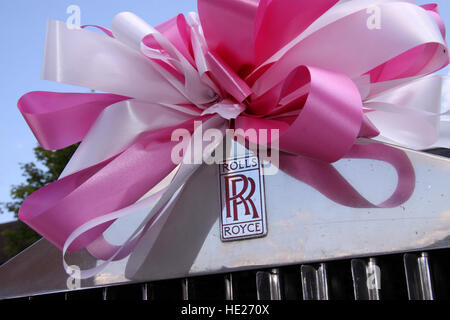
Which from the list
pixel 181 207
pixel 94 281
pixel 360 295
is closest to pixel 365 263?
pixel 360 295

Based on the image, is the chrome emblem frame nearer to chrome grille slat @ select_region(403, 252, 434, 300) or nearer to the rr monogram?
the rr monogram

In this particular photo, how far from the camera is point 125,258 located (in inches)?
30.3

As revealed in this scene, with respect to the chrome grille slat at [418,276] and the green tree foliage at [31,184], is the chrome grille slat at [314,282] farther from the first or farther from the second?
the green tree foliage at [31,184]

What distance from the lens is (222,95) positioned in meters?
0.77

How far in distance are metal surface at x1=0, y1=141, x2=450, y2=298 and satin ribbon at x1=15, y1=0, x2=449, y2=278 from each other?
0.01 metres

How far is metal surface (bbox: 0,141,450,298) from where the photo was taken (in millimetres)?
625

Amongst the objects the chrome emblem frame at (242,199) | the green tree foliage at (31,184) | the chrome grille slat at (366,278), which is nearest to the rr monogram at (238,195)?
the chrome emblem frame at (242,199)

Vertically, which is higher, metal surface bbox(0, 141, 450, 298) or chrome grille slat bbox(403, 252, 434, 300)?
metal surface bbox(0, 141, 450, 298)

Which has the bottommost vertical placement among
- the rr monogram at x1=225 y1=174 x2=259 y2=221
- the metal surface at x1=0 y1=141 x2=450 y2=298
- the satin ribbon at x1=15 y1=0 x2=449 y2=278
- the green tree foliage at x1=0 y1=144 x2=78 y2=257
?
the metal surface at x1=0 y1=141 x2=450 y2=298

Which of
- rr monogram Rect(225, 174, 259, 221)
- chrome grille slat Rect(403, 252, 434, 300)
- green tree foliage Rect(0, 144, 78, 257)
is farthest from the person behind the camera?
green tree foliage Rect(0, 144, 78, 257)

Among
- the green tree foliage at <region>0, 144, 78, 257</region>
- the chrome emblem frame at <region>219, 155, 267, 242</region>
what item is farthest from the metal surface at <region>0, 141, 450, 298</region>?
the green tree foliage at <region>0, 144, 78, 257</region>

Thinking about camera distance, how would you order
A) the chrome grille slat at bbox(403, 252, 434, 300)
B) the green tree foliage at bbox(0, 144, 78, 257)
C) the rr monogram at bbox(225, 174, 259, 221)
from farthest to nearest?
the green tree foliage at bbox(0, 144, 78, 257) → the rr monogram at bbox(225, 174, 259, 221) → the chrome grille slat at bbox(403, 252, 434, 300)

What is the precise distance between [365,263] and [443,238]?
0.08m
